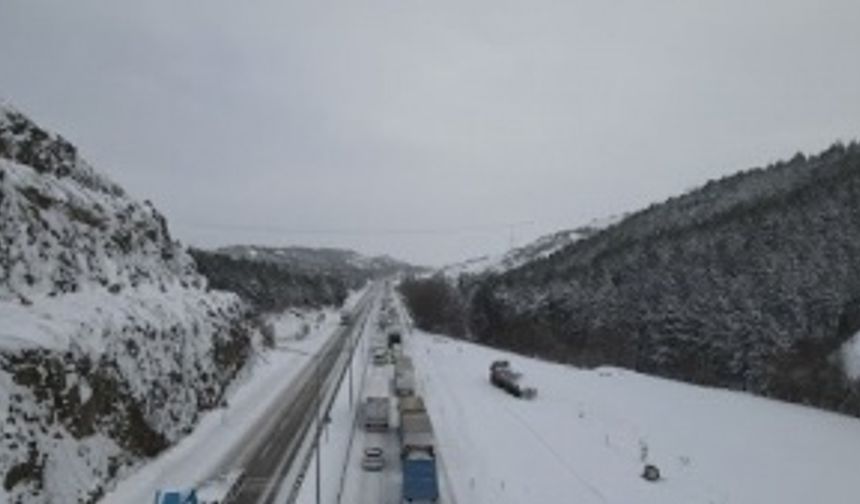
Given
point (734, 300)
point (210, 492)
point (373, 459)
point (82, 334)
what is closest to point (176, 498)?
point (210, 492)

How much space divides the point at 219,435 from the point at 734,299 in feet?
209

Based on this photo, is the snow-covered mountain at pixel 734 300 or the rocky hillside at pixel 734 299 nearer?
the snow-covered mountain at pixel 734 300

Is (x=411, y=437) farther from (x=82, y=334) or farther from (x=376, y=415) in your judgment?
(x=82, y=334)

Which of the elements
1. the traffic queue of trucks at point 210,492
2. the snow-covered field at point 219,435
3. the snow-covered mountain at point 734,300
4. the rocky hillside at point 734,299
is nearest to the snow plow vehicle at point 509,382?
the snow-covered field at point 219,435

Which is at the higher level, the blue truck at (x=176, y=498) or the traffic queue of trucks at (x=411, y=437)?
the traffic queue of trucks at (x=411, y=437)

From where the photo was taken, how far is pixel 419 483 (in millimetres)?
36781

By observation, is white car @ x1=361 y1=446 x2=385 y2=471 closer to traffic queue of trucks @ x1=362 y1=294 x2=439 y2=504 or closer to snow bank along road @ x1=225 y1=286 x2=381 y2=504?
traffic queue of trucks @ x1=362 y1=294 x2=439 y2=504

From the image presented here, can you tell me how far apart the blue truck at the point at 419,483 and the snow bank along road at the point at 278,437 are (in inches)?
270

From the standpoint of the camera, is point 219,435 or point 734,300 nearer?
point 219,435

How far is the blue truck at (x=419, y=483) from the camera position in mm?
36656

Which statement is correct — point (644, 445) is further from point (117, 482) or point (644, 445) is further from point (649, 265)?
point (649, 265)

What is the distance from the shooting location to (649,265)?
382ft

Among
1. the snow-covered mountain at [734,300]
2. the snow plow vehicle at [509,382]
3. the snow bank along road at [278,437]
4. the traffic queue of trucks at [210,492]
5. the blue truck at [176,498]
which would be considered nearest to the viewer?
Answer: the blue truck at [176,498]

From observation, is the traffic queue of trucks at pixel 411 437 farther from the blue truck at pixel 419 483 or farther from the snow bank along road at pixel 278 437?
the snow bank along road at pixel 278 437
